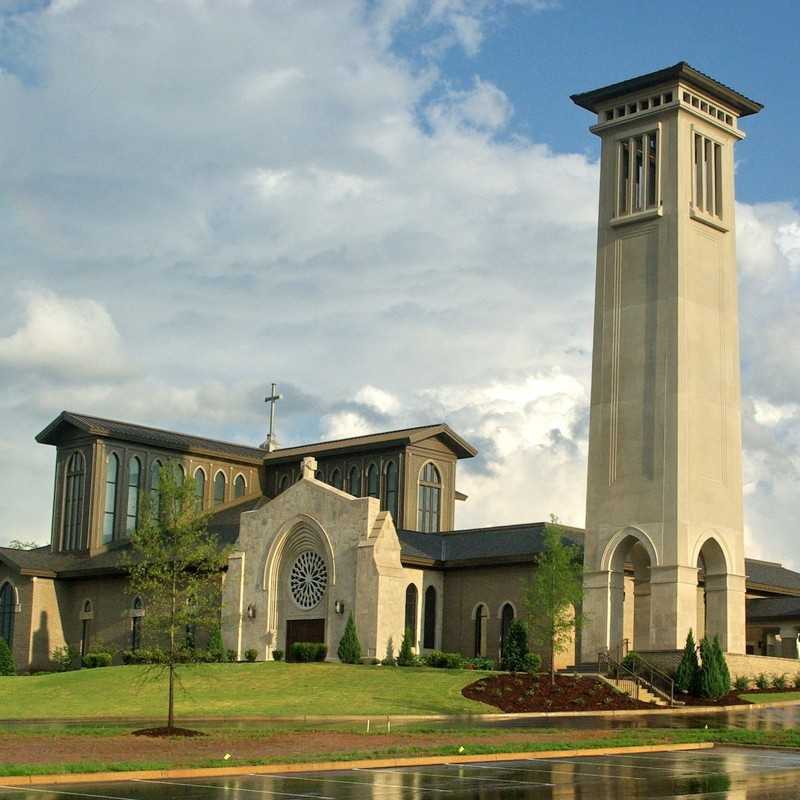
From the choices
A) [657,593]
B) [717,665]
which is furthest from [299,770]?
[657,593]

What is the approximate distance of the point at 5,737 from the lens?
28266 mm

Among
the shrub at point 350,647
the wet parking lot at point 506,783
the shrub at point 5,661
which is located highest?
the shrub at point 350,647

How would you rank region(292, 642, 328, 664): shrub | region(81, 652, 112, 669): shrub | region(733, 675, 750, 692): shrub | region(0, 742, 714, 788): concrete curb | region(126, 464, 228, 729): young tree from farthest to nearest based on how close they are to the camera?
1. region(81, 652, 112, 669): shrub
2. region(292, 642, 328, 664): shrub
3. region(733, 675, 750, 692): shrub
4. region(126, 464, 228, 729): young tree
5. region(0, 742, 714, 788): concrete curb

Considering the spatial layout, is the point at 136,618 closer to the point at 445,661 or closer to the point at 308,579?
the point at 308,579

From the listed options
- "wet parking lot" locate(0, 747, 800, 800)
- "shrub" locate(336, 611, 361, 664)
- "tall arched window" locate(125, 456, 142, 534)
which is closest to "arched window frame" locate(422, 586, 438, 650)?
"shrub" locate(336, 611, 361, 664)

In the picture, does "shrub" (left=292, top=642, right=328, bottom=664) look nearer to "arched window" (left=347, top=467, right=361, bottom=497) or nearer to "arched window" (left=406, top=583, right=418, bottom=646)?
"arched window" (left=406, top=583, right=418, bottom=646)

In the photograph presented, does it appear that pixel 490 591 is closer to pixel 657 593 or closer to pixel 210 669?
pixel 657 593

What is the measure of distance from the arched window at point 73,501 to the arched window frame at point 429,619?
20.0 m

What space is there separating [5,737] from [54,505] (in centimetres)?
4164

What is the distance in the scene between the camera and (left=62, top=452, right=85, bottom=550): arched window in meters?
67.6

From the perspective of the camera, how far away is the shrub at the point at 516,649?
161ft

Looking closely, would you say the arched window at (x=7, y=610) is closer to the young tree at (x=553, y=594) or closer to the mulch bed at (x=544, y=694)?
the young tree at (x=553, y=594)

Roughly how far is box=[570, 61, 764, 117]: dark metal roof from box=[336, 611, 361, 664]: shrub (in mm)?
22802

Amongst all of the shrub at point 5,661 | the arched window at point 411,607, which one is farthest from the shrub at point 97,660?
the arched window at point 411,607
